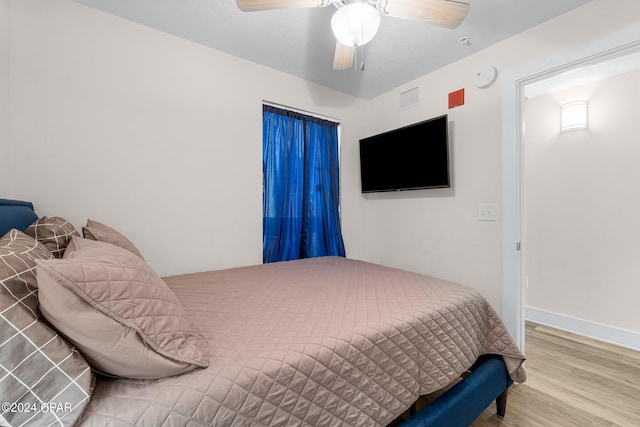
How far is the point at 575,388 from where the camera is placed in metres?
1.85

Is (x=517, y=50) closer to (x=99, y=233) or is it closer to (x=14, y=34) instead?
(x=99, y=233)

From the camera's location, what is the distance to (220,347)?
3.17ft

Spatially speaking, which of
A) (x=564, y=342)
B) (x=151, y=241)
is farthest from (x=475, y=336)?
(x=151, y=241)

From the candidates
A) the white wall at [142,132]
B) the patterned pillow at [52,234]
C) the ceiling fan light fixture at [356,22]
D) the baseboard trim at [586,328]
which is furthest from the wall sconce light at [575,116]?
the patterned pillow at [52,234]

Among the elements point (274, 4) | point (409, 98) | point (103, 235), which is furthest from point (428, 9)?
point (103, 235)

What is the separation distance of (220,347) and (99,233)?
109 cm

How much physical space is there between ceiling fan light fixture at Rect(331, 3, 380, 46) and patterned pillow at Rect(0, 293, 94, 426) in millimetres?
1600

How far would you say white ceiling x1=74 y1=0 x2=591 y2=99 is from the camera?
1780 millimetres

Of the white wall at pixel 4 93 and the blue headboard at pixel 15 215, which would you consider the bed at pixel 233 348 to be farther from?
the white wall at pixel 4 93

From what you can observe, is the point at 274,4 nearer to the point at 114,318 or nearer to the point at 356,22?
the point at 356,22

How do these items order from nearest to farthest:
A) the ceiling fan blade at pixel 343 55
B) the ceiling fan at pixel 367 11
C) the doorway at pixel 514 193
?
the ceiling fan at pixel 367 11, the ceiling fan blade at pixel 343 55, the doorway at pixel 514 193

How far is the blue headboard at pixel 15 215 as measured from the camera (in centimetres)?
124

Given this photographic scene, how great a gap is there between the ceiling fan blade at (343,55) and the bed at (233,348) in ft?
5.01

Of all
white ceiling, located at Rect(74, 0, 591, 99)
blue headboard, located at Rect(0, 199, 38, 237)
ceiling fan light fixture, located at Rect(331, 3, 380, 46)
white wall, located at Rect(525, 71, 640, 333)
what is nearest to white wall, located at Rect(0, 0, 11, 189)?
blue headboard, located at Rect(0, 199, 38, 237)
